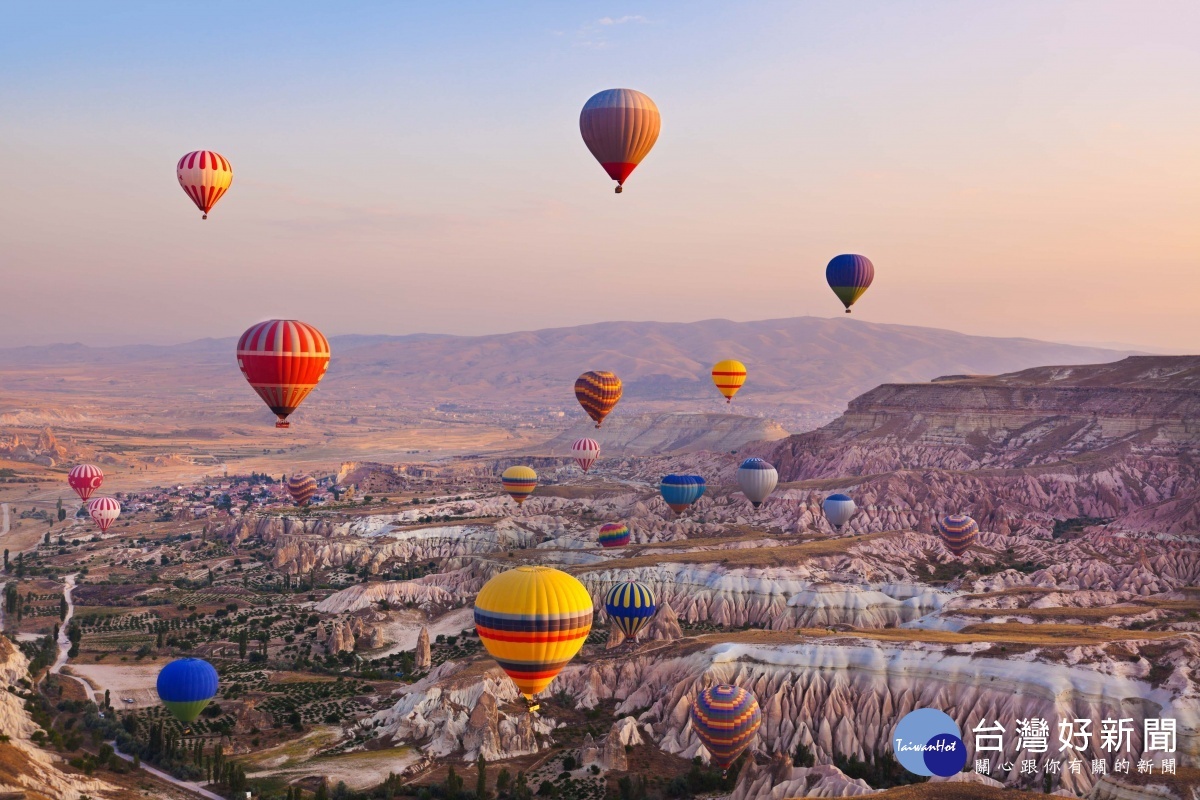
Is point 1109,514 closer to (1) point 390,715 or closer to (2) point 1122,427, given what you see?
(2) point 1122,427

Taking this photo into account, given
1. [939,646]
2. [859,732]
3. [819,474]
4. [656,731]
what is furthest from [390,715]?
[819,474]

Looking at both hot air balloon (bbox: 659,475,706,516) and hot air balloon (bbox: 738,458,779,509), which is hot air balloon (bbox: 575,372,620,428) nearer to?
hot air balloon (bbox: 659,475,706,516)

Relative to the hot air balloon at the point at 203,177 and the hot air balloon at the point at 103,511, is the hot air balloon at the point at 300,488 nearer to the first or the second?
the hot air balloon at the point at 103,511

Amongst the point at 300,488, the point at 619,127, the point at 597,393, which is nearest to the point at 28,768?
the point at 619,127

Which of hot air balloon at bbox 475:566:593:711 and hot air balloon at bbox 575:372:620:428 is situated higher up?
hot air balloon at bbox 575:372:620:428

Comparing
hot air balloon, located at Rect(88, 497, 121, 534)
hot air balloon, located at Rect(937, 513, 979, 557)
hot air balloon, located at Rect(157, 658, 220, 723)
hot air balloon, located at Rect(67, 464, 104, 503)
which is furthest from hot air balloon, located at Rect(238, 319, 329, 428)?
hot air balloon, located at Rect(67, 464, 104, 503)
